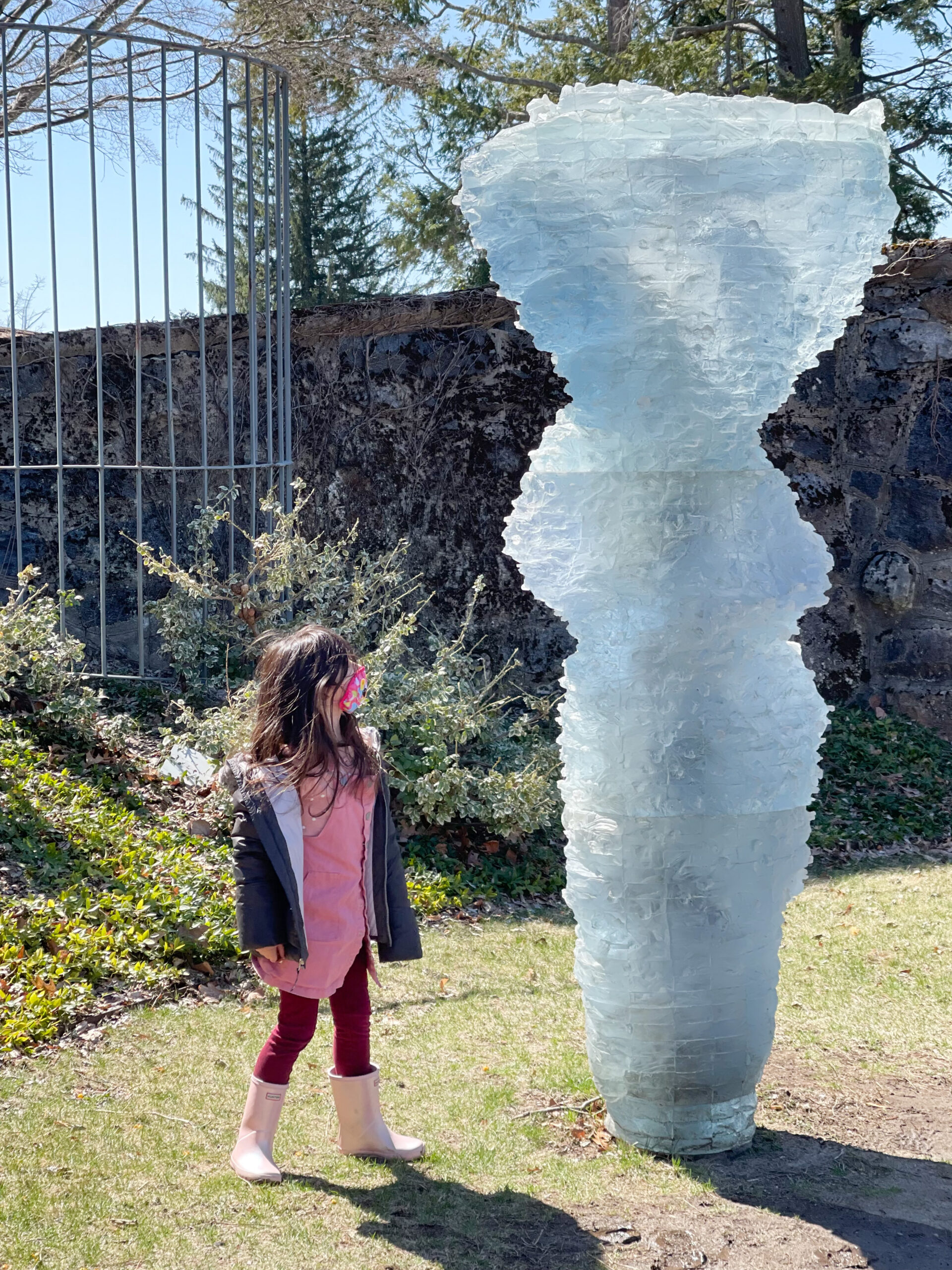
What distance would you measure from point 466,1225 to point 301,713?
1150 millimetres

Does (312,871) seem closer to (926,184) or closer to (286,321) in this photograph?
(286,321)

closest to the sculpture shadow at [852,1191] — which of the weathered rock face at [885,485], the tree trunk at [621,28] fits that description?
the weathered rock face at [885,485]

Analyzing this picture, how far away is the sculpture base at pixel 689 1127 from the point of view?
2.77 metres

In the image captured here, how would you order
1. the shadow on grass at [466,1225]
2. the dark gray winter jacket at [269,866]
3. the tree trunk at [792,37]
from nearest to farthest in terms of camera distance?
1. the shadow on grass at [466,1225]
2. the dark gray winter jacket at [269,866]
3. the tree trunk at [792,37]

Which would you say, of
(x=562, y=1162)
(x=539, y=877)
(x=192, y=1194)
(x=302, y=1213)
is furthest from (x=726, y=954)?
(x=539, y=877)

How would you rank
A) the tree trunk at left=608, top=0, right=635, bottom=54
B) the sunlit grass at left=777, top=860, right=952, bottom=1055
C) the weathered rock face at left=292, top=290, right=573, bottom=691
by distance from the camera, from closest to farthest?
the sunlit grass at left=777, top=860, right=952, bottom=1055 → the weathered rock face at left=292, top=290, right=573, bottom=691 → the tree trunk at left=608, top=0, right=635, bottom=54

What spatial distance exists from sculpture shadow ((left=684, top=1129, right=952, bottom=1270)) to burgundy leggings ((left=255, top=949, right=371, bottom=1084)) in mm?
820

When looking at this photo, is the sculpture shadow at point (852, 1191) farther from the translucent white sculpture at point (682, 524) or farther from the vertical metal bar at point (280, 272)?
the vertical metal bar at point (280, 272)

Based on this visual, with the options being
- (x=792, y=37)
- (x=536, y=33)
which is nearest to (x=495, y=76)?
(x=536, y=33)

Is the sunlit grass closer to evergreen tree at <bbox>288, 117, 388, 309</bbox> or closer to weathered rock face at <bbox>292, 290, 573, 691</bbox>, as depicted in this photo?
weathered rock face at <bbox>292, 290, 573, 691</bbox>

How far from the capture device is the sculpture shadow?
7.87 feet

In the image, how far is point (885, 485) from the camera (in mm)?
6996

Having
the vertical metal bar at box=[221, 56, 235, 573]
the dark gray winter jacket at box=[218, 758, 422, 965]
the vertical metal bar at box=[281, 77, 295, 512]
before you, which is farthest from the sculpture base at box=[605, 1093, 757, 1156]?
the vertical metal bar at box=[281, 77, 295, 512]

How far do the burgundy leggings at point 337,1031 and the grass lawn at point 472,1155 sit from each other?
0.80ft
